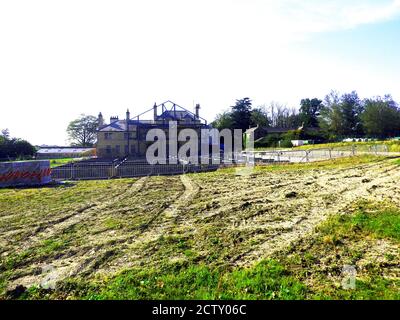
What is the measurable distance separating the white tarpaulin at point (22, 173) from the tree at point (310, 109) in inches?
3080

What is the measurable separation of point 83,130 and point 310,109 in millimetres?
71250

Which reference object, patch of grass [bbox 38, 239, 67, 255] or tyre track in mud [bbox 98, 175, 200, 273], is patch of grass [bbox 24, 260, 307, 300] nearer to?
tyre track in mud [bbox 98, 175, 200, 273]

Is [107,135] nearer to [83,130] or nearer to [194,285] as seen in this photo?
[83,130]

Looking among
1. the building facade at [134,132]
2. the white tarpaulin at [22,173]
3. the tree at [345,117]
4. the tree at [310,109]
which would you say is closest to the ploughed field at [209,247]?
the white tarpaulin at [22,173]

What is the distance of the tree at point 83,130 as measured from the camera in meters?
89.4

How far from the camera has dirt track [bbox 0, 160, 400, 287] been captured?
611 centimetres

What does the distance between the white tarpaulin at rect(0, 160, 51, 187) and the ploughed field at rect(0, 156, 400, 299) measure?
32.1 ft

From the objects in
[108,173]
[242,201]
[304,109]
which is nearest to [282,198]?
[242,201]

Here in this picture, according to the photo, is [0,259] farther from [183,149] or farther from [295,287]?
[183,149]

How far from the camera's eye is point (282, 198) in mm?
11695

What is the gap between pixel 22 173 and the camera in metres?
20.8

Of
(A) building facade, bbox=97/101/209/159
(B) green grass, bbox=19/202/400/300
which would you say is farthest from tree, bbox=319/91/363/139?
(B) green grass, bbox=19/202/400/300
